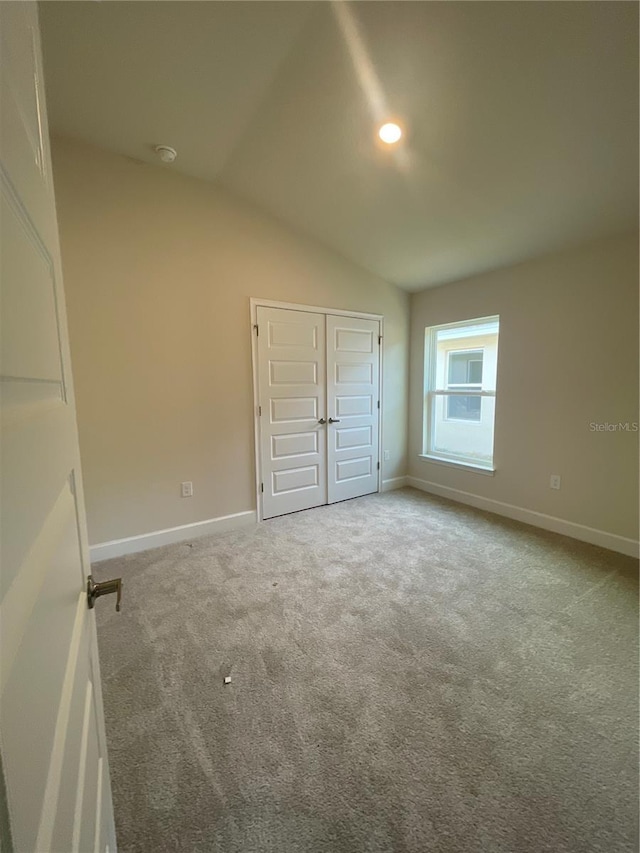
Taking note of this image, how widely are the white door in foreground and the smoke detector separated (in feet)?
6.87

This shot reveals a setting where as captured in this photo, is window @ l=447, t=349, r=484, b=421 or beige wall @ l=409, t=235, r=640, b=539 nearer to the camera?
beige wall @ l=409, t=235, r=640, b=539

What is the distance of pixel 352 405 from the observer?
149 inches

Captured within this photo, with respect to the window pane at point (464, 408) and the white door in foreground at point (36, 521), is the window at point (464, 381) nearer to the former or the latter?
the window pane at point (464, 408)

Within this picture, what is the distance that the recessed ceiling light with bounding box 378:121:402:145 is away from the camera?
2.00 meters

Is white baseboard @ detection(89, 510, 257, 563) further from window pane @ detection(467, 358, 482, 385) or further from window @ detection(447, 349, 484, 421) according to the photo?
window pane @ detection(467, 358, 482, 385)

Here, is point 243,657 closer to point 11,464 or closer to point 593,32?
point 11,464

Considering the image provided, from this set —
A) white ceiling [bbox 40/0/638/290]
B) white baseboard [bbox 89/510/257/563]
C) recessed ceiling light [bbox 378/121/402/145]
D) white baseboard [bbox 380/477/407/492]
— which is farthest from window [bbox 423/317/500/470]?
white baseboard [bbox 89/510/257/563]

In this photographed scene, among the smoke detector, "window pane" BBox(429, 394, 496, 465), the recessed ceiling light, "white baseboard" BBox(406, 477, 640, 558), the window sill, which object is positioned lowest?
"white baseboard" BBox(406, 477, 640, 558)

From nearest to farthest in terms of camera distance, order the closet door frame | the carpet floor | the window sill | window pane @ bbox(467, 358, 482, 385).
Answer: the carpet floor → the closet door frame → the window sill → window pane @ bbox(467, 358, 482, 385)

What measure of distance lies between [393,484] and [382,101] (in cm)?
350

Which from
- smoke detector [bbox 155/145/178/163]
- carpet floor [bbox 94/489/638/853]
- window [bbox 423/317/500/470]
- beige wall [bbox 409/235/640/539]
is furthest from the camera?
window [bbox 423/317/500/470]

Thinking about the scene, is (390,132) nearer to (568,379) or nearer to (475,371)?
(568,379)

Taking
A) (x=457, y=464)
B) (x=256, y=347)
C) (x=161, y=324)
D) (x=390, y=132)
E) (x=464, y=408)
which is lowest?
(x=457, y=464)

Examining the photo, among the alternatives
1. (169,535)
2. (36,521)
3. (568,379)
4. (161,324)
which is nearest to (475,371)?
(568,379)
